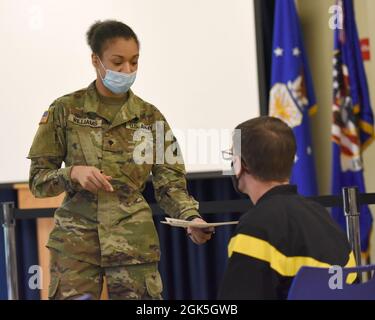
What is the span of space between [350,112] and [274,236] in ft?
7.24

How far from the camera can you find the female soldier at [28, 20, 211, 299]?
221 centimetres

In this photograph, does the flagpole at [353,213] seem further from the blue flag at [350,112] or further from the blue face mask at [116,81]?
the blue face mask at [116,81]

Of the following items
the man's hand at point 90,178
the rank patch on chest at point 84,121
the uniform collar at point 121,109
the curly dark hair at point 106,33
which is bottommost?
the man's hand at point 90,178

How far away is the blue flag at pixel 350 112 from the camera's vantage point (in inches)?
145

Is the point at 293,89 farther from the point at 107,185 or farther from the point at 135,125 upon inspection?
the point at 107,185

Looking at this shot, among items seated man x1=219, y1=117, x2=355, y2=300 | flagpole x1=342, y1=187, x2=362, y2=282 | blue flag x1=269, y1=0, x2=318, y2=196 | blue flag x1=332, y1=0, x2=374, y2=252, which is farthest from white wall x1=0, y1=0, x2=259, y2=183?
seated man x1=219, y1=117, x2=355, y2=300

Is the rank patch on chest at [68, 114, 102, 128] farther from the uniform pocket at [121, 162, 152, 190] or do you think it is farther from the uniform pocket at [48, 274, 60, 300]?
the uniform pocket at [48, 274, 60, 300]

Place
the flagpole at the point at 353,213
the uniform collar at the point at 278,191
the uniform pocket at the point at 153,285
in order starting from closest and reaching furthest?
the uniform collar at the point at 278,191 < the uniform pocket at the point at 153,285 < the flagpole at the point at 353,213

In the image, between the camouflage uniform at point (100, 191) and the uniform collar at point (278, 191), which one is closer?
the uniform collar at point (278, 191)

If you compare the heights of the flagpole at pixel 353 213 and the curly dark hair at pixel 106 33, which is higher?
the curly dark hair at pixel 106 33

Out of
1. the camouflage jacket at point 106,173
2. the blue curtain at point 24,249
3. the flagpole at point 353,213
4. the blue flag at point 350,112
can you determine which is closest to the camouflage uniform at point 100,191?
the camouflage jacket at point 106,173

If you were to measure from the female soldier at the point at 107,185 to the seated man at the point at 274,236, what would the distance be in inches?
21.3

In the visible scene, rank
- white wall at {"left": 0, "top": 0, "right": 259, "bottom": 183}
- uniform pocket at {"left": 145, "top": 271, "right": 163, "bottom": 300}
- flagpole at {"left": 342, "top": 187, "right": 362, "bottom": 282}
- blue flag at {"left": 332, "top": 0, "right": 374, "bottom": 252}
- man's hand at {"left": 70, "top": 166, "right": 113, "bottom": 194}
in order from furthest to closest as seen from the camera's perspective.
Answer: white wall at {"left": 0, "top": 0, "right": 259, "bottom": 183} < blue flag at {"left": 332, "top": 0, "right": 374, "bottom": 252} < flagpole at {"left": 342, "top": 187, "right": 362, "bottom": 282} < uniform pocket at {"left": 145, "top": 271, "right": 163, "bottom": 300} < man's hand at {"left": 70, "top": 166, "right": 113, "bottom": 194}
